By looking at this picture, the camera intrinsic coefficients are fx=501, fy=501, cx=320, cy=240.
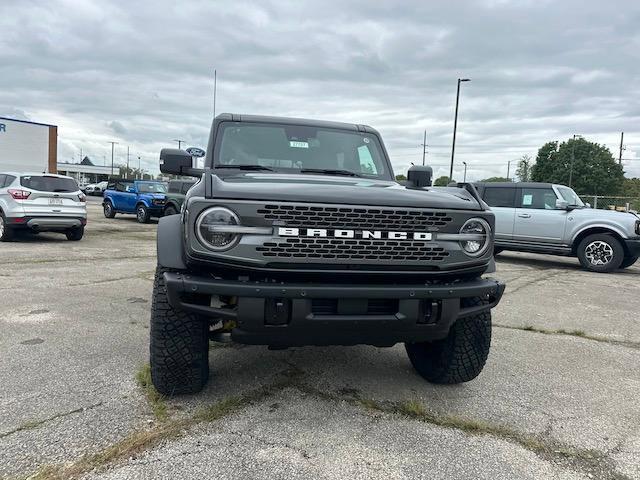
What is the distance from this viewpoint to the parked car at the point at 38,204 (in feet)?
33.5

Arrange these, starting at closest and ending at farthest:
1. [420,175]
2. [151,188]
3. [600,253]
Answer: [420,175]
[600,253]
[151,188]

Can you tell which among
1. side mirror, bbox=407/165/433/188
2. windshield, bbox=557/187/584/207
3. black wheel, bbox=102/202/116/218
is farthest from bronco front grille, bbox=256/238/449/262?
black wheel, bbox=102/202/116/218

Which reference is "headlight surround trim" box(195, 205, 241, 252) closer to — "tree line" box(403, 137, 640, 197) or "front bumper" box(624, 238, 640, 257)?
"front bumper" box(624, 238, 640, 257)

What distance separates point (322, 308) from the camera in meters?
2.61

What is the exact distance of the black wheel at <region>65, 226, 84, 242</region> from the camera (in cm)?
1127

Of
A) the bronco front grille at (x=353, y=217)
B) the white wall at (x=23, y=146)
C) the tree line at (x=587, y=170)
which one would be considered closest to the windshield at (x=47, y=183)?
the bronco front grille at (x=353, y=217)

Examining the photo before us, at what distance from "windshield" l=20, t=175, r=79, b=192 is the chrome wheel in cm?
1089

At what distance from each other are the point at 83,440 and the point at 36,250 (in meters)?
8.30

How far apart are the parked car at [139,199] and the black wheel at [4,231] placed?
7.34m

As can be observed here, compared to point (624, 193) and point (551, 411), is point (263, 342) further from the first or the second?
point (624, 193)

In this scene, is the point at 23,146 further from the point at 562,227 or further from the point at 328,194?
the point at 328,194

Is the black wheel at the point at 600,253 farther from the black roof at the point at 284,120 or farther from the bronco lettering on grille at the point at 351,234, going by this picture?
the bronco lettering on grille at the point at 351,234

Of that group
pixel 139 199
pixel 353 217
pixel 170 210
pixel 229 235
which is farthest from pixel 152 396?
pixel 139 199

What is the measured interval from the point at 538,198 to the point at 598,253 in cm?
163
